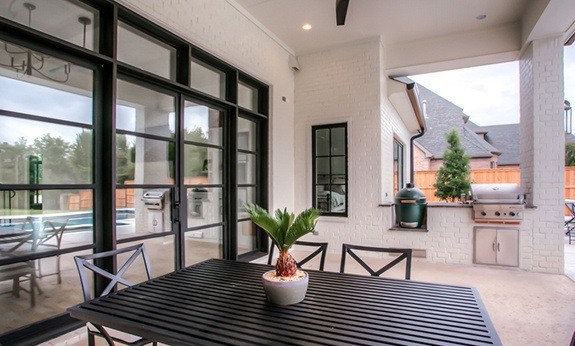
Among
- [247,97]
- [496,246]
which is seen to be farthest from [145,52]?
[496,246]

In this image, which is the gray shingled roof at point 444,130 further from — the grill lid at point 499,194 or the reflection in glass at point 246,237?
the reflection in glass at point 246,237

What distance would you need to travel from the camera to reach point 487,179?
973 centimetres

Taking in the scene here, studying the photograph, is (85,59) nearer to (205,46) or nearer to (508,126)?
(205,46)

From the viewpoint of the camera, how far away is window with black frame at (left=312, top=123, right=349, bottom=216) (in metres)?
5.63

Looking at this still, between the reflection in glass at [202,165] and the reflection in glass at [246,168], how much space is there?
480mm

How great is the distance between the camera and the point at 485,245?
463 centimetres

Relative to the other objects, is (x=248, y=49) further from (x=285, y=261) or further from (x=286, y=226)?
(x=285, y=261)

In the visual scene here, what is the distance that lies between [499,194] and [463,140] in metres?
12.1

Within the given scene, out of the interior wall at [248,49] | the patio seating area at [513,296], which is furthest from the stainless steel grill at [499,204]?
the interior wall at [248,49]

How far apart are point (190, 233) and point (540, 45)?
533 centimetres

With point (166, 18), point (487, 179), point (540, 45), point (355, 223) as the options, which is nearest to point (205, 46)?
point (166, 18)

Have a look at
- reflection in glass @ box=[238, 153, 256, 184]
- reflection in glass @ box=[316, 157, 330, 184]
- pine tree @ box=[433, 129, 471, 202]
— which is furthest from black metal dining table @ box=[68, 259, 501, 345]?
pine tree @ box=[433, 129, 471, 202]

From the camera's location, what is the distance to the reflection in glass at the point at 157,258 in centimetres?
304

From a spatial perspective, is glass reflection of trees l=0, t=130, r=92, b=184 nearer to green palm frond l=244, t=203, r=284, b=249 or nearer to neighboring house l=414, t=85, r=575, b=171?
green palm frond l=244, t=203, r=284, b=249
